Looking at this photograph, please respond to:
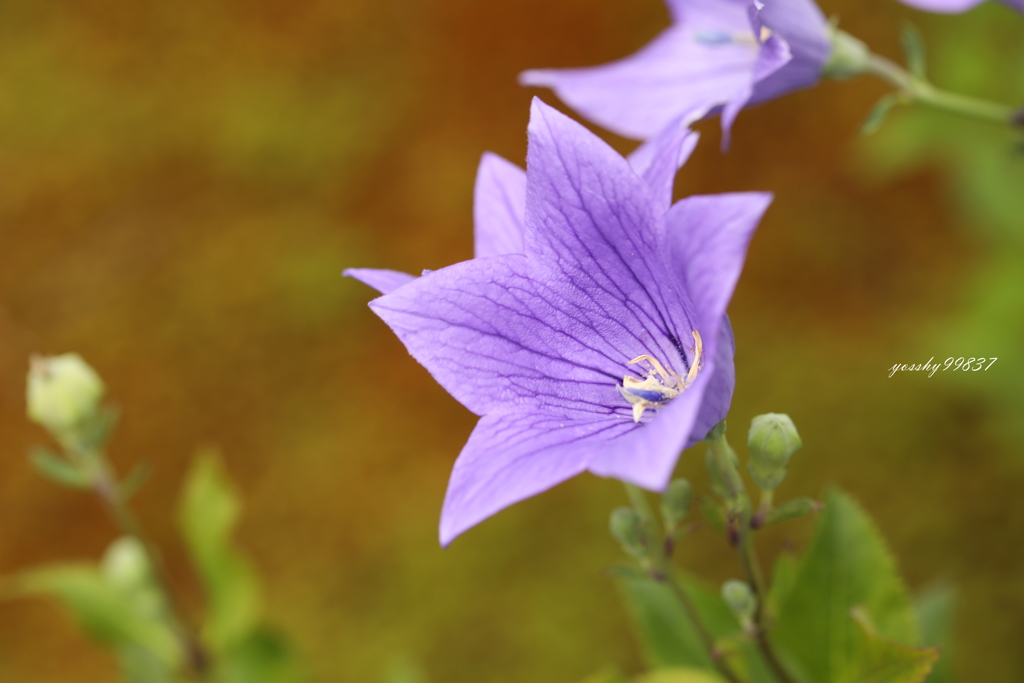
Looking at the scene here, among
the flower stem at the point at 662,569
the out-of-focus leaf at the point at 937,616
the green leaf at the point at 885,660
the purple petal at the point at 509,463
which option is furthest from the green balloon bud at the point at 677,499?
the out-of-focus leaf at the point at 937,616

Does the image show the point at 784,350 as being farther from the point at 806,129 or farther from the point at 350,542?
the point at 350,542

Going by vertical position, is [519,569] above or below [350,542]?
below

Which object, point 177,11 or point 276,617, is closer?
point 276,617

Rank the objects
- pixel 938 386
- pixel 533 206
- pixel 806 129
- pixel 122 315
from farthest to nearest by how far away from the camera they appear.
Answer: pixel 122 315, pixel 806 129, pixel 938 386, pixel 533 206

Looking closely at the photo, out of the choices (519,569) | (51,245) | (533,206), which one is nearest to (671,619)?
(533,206)

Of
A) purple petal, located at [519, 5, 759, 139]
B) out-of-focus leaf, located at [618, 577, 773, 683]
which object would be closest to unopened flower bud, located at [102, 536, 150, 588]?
out-of-focus leaf, located at [618, 577, 773, 683]

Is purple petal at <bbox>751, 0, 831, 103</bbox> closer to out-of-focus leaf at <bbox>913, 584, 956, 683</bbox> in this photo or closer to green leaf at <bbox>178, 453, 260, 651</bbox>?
out-of-focus leaf at <bbox>913, 584, 956, 683</bbox>

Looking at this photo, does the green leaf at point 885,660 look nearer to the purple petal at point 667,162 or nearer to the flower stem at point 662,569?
the flower stem at point 662,569
